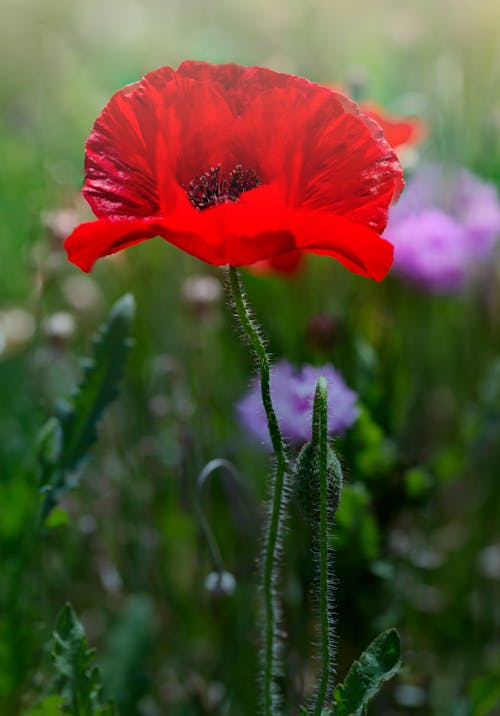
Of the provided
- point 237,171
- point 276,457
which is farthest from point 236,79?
point 276,457

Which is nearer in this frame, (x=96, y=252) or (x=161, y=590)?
(x=96, y=252)

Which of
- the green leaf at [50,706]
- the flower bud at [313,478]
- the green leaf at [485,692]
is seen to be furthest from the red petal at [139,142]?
the green leaf at [485,692]

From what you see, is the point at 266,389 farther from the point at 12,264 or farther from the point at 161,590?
the point at 12,264

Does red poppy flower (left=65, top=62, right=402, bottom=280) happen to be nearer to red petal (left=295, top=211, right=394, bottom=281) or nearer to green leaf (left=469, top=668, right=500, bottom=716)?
red petal (left=295, top=211, right=394, bottom=281)

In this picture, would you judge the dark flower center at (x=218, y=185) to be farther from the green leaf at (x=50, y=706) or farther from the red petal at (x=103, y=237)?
the green leaf at (x=50, y=706)

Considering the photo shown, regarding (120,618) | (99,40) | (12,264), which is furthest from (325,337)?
(99,40)

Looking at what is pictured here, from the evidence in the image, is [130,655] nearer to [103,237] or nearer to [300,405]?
[300,405]
